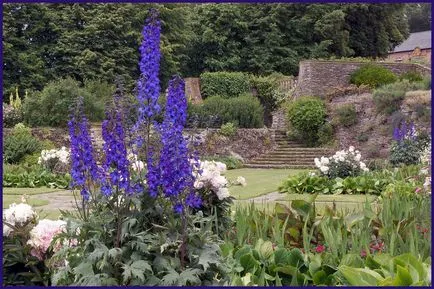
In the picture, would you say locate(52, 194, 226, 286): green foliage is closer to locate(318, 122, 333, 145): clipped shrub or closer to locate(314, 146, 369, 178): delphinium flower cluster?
locate(314, 146, 369, 178): delphinium flower cluster

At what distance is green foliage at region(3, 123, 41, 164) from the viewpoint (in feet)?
52.4

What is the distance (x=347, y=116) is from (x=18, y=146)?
31.9ft

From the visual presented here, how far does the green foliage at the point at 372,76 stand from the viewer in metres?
22.9

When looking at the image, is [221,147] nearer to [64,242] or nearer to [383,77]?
[383,77]

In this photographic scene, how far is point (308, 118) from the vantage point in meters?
19.8

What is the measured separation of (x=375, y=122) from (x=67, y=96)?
9.06m

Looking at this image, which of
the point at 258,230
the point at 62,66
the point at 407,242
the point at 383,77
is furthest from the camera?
the point at 62,66

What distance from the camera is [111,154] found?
2.86 metres

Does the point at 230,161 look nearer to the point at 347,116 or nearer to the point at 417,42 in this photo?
the point at 347,116

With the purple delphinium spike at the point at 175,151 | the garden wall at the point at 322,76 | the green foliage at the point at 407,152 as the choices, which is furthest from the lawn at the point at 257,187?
the garden wall at the point at 322,76

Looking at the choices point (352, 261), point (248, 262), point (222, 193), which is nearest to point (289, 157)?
point (222, 193)

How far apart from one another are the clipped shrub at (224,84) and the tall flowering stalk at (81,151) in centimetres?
2346

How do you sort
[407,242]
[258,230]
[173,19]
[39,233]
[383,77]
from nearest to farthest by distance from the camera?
[39,233], [407,242], [258,230], [383,77], [173,19]

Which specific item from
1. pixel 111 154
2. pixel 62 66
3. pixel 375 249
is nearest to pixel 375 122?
pixel 62 66
